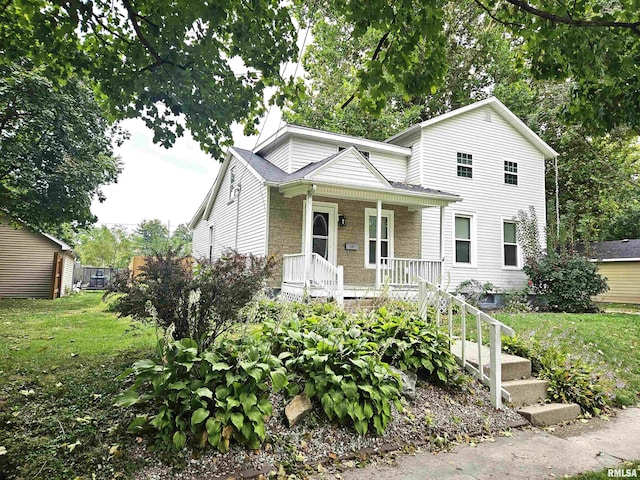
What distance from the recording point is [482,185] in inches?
586

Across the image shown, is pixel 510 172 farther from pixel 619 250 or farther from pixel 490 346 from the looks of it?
pixel 490 346

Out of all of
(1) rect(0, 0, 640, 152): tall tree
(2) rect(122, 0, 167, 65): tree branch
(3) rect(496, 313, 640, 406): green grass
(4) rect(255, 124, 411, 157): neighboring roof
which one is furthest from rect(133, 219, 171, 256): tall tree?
(3) rect(496, 313, 640, 406): green grass

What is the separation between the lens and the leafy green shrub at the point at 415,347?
14.9 feet

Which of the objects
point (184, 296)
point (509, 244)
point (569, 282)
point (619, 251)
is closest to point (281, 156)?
point (509, 244)

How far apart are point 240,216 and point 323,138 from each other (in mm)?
3782

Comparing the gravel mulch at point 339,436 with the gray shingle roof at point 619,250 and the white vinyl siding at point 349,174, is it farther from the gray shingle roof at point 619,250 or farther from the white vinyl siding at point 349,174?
the gray shingle roof at point 619,250

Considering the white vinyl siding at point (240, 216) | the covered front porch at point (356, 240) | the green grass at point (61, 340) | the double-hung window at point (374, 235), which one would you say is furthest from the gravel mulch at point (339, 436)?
the double-hung window at point (374, 235)

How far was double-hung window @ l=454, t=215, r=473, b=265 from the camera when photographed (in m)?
14.2

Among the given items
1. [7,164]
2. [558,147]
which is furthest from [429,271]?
[558,147]

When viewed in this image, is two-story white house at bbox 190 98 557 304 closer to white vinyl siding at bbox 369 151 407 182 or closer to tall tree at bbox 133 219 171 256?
white vinyl siding at bbox 369 151 407 182

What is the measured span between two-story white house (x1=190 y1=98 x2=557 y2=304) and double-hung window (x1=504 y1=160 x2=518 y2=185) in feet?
0.16

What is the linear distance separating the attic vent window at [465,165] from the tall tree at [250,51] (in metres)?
9.76

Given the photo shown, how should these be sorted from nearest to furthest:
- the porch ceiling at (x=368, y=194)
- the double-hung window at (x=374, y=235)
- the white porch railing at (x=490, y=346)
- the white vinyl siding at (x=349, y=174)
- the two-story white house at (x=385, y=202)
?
the white porch railing at (x=490, y=346) → the porch ceiling at (x=368, y=194) → the white vinyl siding at (x=349, y=174) → the two-story white house at (x=385, y=202) → the double-hung window at (x=374, y=235)

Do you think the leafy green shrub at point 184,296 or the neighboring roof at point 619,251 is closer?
the leafy green shrub at point 184,296
